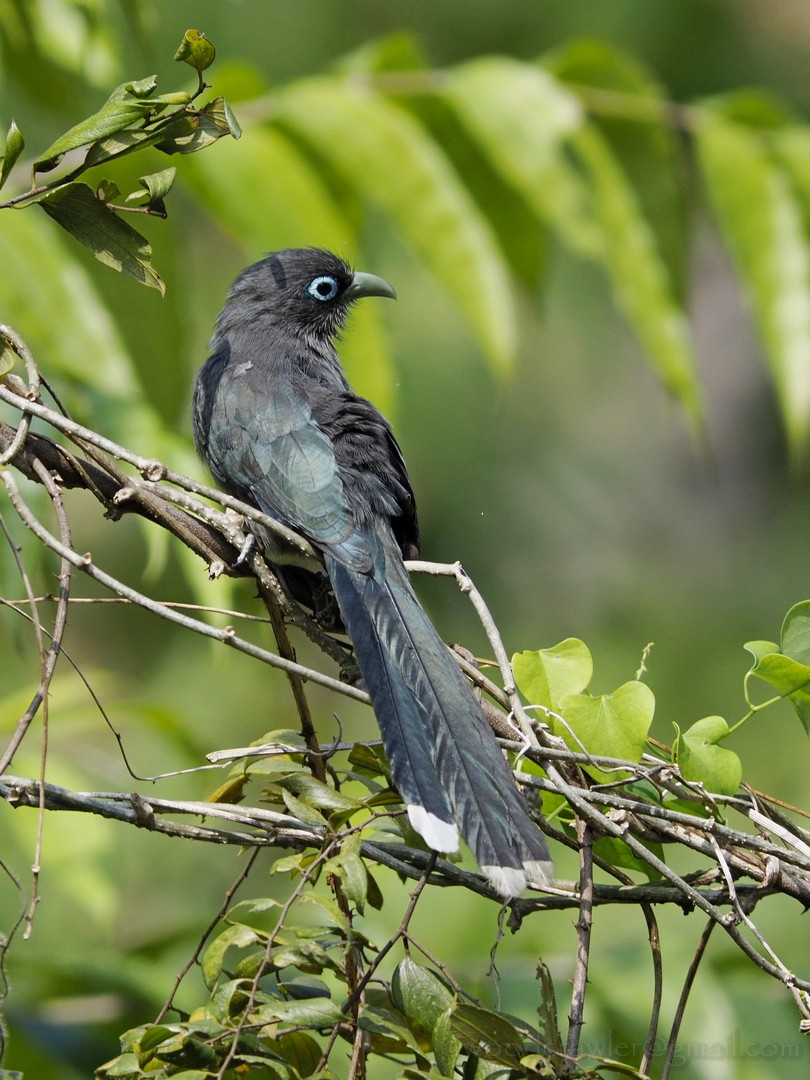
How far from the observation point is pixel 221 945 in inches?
74.4

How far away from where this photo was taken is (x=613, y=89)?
4086mm

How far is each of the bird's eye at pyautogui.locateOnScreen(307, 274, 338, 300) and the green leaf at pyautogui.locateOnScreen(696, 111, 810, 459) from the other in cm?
137

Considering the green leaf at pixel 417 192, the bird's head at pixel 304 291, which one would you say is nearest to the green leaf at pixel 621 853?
the green leaf at pixel 417 192

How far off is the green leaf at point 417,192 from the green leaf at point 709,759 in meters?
1.68

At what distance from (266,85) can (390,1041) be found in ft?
10.3

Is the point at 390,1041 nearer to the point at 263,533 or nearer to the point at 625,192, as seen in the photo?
the point at 263,533

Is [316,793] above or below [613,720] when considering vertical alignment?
below

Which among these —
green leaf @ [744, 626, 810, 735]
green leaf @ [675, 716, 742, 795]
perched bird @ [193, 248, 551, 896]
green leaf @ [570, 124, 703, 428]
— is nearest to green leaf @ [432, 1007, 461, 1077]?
perched bird @ [193, 248, 551, 896]

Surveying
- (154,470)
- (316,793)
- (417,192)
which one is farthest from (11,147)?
(417,192)

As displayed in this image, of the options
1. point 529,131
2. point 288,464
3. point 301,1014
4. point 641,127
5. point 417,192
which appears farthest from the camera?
point 641,127

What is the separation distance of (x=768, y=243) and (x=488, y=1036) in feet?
10.00

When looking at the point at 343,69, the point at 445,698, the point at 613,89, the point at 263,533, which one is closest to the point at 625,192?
the point at 613,89

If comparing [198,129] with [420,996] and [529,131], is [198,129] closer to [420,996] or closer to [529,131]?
[420,996]

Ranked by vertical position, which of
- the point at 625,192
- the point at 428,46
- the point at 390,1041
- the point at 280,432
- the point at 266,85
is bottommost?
the point at 390,1041
